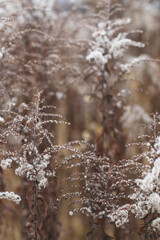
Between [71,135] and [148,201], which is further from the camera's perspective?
[71,135]

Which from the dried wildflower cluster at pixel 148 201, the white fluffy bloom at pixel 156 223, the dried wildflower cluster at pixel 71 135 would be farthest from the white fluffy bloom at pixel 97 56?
the white fluffy bloom at pixel 156 223

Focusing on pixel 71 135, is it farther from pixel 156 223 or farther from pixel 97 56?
pixel 156 223

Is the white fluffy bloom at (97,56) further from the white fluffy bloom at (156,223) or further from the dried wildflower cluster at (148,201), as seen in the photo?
the white fluffy bloom at (156,223)

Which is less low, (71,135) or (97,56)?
(71,135)

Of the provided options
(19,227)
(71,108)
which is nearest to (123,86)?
(71,108)

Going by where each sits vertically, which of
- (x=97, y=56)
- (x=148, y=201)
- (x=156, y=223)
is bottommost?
(x=156, y=223)

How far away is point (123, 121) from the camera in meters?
3.81

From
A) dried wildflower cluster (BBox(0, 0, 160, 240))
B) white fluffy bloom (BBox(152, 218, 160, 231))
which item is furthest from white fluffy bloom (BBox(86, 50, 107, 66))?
white fluffy bloom (BBox(152, 218, 160, 231))

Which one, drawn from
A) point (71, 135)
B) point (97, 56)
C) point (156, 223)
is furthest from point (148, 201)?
point (71, 135)

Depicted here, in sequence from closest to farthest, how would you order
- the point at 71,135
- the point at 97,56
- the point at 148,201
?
1. the point at 148,201
2. the point at 97,56
3. the point at 71,135

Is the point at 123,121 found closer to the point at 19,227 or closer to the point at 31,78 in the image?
the point at 31,78

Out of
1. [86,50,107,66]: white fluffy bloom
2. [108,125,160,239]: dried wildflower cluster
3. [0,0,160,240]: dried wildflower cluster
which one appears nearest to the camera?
[108,125,160,239]: dried wildflower cluster

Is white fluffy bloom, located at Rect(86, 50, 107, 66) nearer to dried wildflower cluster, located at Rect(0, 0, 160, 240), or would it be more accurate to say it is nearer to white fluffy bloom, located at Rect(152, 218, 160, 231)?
Result: dried wildflower cluster, located at Rect(0, 0, 160, 240)

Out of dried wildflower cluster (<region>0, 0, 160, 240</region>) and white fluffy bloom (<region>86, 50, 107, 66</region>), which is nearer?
dried wildflower cluster (<region>0, 0, 160, 240</region>)
